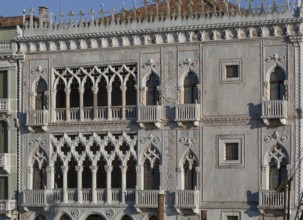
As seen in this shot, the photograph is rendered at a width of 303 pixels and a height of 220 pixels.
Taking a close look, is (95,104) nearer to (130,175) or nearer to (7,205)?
(130,175)

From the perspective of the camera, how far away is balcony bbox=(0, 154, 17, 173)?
131 feet

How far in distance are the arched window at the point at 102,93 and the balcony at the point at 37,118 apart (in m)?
2.04

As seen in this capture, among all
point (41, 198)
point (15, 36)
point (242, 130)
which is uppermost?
point (15, 36)

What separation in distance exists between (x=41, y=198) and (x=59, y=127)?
8.54ft

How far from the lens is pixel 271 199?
35344mm

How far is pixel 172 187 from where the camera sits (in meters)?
37.3

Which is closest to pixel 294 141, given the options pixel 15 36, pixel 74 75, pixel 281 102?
pixel 281 102

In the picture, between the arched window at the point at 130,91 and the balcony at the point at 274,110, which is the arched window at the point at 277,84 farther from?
the arched window at the point at 130,91

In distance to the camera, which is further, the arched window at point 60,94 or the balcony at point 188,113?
the arched window at point 60,94

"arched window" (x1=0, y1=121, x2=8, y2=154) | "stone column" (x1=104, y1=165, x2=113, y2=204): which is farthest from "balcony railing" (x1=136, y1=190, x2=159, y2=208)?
"arched window" (x1=0, y1=121, x2=8, y2=154)

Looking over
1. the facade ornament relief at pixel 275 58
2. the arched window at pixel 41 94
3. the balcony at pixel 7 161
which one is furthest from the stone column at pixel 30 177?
the facade ornament relief at pixel 275 58

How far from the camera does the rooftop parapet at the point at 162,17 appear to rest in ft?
119

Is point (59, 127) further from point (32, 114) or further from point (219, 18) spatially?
point (219, 18)

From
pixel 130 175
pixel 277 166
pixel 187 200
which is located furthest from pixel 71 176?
pixel 277 166
